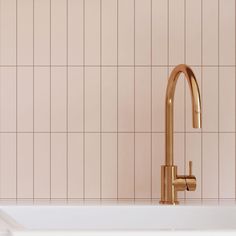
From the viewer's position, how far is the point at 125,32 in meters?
1.49

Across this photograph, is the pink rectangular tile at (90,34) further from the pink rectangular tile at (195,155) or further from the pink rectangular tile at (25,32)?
the pink rectangular tile at (195,155)

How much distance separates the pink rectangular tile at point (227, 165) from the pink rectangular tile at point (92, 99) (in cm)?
32

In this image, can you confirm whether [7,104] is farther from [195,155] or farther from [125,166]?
[195,155]

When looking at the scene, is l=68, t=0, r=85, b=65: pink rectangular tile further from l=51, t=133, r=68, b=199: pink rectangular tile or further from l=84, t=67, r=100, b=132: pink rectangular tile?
l=51, t=133, r=68, b=199: pink rectangular tile

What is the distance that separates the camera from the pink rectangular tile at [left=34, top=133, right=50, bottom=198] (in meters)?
1.49

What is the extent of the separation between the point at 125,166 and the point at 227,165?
0.86 feet

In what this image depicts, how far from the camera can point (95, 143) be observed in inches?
58.6

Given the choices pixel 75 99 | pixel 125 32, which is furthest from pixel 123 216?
pixel 125 32

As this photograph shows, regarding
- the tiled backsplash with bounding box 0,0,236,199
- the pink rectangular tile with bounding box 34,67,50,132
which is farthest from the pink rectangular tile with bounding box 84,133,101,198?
the pink rectangular tile with bounding box 34,67,50,132

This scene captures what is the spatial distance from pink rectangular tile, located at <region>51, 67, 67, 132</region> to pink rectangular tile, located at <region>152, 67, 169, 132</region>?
0.23 m

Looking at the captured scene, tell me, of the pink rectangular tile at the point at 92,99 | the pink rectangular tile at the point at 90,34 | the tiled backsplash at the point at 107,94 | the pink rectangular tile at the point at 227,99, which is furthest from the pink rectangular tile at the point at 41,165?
the pink rectangular tile at the point at 227,99

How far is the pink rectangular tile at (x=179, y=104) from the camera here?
1492 millimetres
